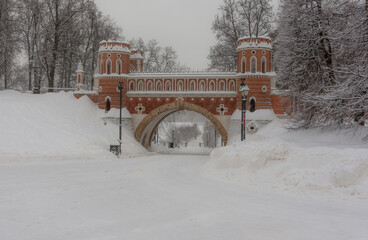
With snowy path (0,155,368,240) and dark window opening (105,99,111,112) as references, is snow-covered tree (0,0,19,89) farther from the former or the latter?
snowy path (0,155,368,240)

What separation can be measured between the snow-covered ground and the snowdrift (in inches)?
1.2

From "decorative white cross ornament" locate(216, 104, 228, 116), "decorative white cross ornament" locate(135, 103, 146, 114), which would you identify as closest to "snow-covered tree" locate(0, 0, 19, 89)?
"decorative white cross ornament" locate(135, 103, 146, 114)

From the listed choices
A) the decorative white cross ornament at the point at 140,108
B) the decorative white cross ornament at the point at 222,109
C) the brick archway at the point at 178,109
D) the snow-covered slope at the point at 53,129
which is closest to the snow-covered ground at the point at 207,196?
the snow-covered slope at the point at 53,129

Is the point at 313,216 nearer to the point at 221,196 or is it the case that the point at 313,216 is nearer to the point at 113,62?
the point at 221,196

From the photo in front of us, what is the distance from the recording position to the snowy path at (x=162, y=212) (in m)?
6.07

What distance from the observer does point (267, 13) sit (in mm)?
32562

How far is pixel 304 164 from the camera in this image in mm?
10789

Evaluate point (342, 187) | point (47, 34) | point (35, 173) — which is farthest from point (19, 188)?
point (47, 34)

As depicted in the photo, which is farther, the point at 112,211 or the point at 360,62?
the point at 360,62

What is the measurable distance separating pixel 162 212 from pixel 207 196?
1.95 meters

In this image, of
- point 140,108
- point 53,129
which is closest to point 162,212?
point 53,129

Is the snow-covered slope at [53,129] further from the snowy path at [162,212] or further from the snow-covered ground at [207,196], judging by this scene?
the snowy path at [162,212]

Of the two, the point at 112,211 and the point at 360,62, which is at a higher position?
the point at 360,62

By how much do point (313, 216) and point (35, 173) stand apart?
31.0 feet
